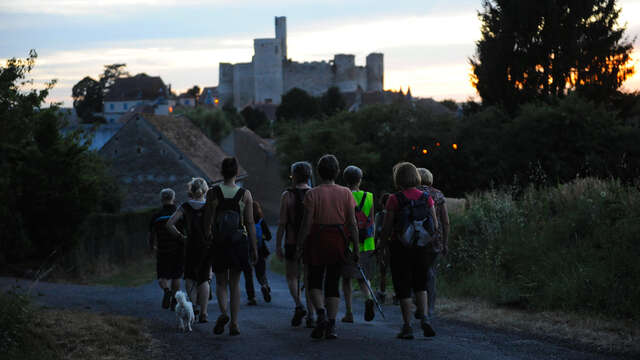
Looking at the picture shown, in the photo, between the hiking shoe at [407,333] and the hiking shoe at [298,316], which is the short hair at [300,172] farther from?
the hiking shoe at [407,333]

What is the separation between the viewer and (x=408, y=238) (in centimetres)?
802

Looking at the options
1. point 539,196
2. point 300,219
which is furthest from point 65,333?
point 539,196

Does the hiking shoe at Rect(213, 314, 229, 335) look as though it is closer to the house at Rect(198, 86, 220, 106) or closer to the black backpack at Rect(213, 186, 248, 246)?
the black backpack at Rect(213, 186, 248, 246)

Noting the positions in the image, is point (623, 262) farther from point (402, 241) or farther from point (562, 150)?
point (562, 150)

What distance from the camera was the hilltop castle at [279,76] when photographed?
152 metres

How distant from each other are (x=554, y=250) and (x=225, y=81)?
500 ft

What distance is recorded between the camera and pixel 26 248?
67.1 feet

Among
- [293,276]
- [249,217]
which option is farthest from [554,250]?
[249,217]

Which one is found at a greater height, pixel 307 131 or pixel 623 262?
pixel 307 131

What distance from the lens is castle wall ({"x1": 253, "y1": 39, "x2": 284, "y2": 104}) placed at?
494 ft

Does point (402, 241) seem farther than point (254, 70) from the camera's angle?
No

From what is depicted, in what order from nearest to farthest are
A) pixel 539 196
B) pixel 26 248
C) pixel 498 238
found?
pixel 498 238 < pixel 539 196 < pixel 26 248

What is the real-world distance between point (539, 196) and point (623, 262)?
452 centimetres

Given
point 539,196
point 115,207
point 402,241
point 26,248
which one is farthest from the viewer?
point 115,207
